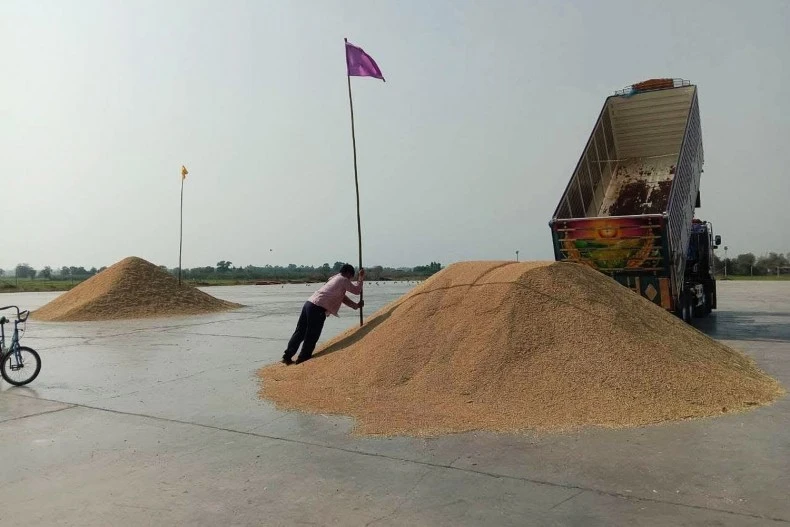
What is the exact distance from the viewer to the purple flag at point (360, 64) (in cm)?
1016

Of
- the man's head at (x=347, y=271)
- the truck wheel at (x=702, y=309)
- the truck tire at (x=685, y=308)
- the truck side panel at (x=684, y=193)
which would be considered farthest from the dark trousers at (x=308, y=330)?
the truck wheel at (x=702, y=309)

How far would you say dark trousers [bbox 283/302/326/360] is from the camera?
832 centimetres

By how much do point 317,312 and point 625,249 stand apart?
6325mm

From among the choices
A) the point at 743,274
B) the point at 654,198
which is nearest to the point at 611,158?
the point at 654,198

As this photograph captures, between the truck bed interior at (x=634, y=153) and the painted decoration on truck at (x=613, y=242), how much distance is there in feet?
5.49

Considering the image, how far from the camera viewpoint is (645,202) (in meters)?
13.5

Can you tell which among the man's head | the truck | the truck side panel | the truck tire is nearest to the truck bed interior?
the truck

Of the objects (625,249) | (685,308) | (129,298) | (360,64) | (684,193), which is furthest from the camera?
(129,298)

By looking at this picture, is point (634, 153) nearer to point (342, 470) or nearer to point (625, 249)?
point (625, 249)

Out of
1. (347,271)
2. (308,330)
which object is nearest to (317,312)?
(308,330)

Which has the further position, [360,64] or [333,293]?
[360,64]

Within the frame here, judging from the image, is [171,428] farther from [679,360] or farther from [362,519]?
[679,360]

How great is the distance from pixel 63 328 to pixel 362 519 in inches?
591

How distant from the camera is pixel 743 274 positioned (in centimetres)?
7019
